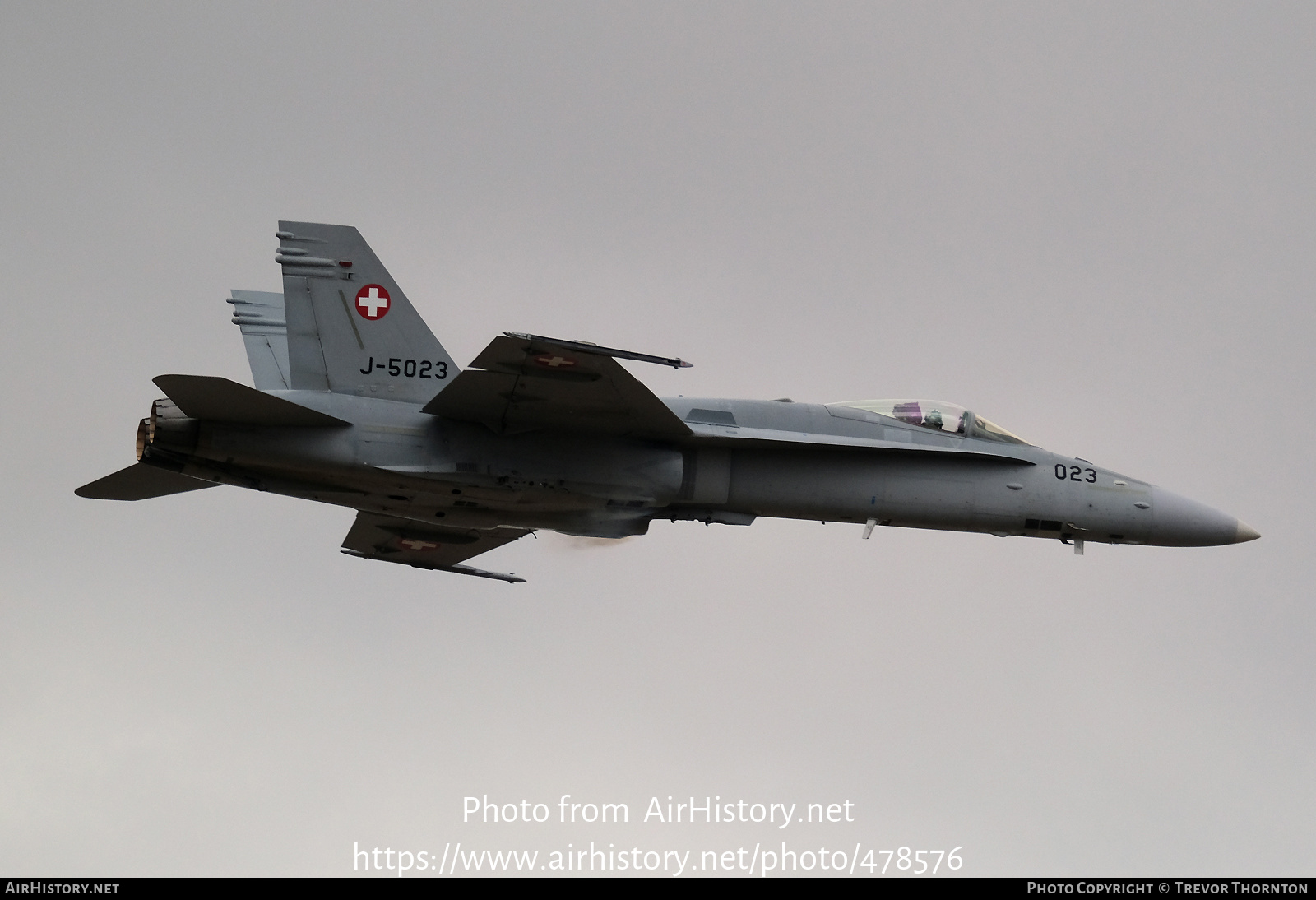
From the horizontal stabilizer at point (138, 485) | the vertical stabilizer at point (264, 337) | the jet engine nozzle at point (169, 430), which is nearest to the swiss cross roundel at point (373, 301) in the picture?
the jet engine nozzle at point (169, 430)

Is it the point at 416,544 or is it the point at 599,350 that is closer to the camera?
the point at 599,350

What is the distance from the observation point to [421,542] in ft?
74.3

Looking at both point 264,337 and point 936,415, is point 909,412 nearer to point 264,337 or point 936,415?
point 936,415

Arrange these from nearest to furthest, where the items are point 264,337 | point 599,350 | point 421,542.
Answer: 1. point 599,350
2. point 264,337
3. point 421,542

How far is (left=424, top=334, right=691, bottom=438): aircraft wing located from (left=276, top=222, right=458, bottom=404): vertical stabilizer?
3.11 ft

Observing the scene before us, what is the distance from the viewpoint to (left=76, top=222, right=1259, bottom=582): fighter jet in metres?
17.3

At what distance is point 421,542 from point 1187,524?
1194 centimetres

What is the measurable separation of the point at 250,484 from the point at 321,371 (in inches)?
68.1

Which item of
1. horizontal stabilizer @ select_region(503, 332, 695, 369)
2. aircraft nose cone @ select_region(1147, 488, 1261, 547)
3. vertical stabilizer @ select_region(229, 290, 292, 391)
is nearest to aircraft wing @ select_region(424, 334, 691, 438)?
horizontal stabilizer @ select_region(503, 332, 695, 369)

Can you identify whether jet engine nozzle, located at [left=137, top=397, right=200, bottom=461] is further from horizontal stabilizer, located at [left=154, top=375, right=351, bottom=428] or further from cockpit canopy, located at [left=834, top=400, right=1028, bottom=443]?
cockpit canopy, located at [left=834, top=400, right=1028, bottom=443]

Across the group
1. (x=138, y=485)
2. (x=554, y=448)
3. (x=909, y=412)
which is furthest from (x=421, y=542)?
(x=909, y=412)

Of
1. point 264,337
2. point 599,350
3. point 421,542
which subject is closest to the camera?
point 599,350

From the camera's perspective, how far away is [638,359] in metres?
16.1
